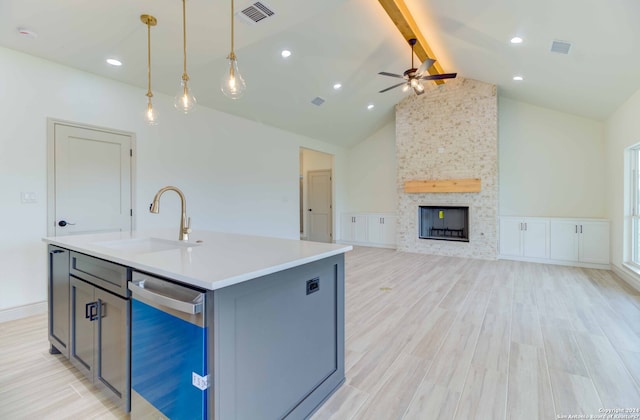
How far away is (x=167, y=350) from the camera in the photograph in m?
1.44

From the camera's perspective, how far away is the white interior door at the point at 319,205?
29.3ft

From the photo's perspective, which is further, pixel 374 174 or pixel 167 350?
pixel 374 174

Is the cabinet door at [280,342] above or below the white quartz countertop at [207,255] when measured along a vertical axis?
below

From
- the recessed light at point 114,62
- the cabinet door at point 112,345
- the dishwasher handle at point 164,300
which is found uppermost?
the recessed light at point 114,62

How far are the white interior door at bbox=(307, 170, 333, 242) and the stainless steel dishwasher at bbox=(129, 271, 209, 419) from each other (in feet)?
24.2

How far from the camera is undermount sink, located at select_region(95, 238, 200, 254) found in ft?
7.38

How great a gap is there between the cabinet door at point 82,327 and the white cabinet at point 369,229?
6.72 metres

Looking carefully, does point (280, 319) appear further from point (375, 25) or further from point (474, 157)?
point (474, 157)

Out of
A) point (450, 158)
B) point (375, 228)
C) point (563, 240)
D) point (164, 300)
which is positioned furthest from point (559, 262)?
point (164, 300)

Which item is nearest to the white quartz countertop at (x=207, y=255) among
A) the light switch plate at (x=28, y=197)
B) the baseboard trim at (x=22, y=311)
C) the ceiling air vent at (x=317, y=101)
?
the light switch plate at (x=28, y=197)

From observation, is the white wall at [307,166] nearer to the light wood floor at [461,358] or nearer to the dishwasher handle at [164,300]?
the light wood floor at [461,358]

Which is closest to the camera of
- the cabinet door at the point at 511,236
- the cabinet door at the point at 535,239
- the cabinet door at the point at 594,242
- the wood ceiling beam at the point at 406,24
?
the wood ceiling beam at the point at 406,24

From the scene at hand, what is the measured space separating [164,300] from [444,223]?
22.1ft

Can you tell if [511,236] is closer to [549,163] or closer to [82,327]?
[549,163]
